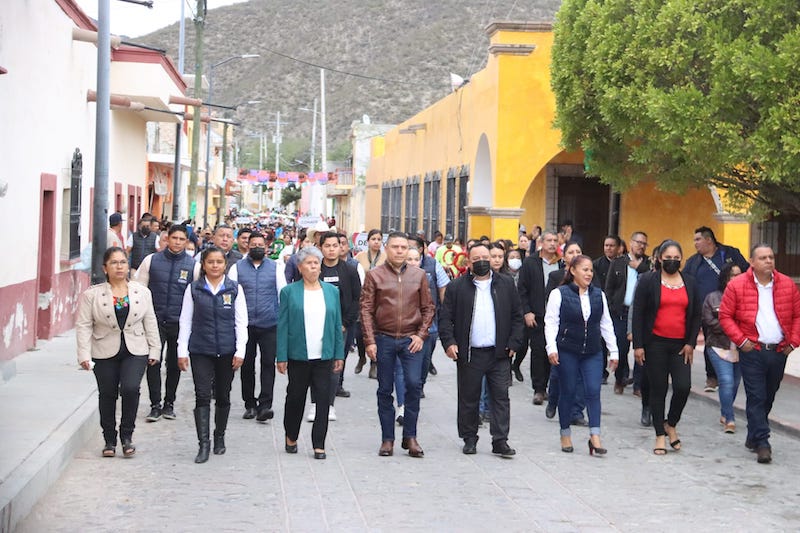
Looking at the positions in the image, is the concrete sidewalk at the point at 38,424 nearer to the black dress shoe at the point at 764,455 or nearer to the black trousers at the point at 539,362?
the black trousers at the point at 539,362

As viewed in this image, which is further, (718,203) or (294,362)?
(718,203)

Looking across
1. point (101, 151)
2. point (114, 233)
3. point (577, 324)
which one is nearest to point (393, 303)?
point (577, 324)

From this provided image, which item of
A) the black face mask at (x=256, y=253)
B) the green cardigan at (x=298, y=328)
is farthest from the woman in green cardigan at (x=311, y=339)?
the black face mask at (x=256, y=253)

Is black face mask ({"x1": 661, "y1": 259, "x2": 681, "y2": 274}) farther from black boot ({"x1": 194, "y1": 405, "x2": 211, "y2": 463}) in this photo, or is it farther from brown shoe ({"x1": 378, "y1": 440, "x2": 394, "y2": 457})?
black boot ({"x1": 194, "y1": 405, "x2": 211, "y2": 463})

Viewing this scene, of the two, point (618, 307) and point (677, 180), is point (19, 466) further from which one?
point (677, 180)

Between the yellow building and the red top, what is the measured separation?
38.5 feet

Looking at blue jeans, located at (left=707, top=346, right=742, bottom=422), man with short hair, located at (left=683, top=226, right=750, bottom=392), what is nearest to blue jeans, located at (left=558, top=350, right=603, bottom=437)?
blue jeans, located at (left=707, top=346, right=742, bottom=422)

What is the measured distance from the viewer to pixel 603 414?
12.0 meters

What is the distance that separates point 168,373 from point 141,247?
20.6 feet

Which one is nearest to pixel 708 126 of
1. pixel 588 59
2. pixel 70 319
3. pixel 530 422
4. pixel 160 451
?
pixel 588 59

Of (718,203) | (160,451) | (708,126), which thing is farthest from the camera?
(718,203)

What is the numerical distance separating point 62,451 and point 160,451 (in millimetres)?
Answer: 985

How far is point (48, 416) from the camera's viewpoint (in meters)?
9.98

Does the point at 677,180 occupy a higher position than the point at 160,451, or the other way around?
the point at 677,180
